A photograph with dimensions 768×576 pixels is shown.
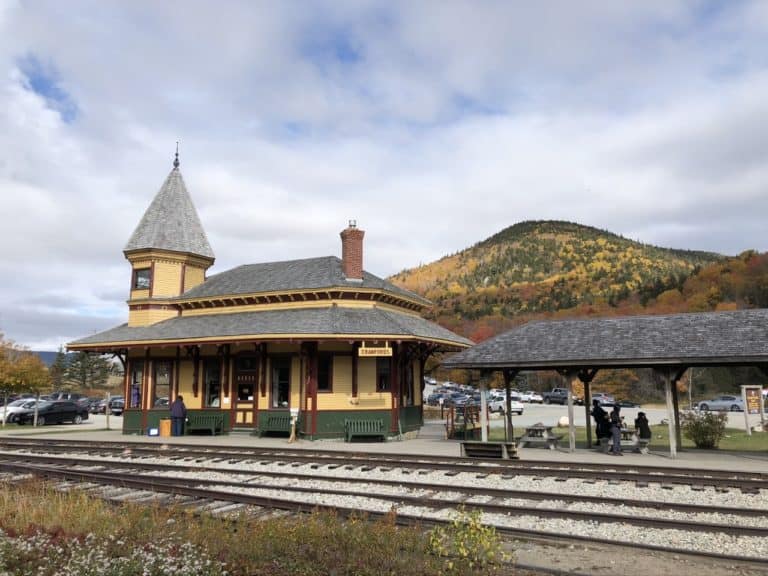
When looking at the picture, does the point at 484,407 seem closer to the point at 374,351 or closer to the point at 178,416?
the point at 374,351

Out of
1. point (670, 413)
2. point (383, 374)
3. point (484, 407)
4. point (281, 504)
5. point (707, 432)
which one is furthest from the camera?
point (383, 374)

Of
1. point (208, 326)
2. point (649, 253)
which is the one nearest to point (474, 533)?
→ point (208, 326)

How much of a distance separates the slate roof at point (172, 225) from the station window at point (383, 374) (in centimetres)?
1182

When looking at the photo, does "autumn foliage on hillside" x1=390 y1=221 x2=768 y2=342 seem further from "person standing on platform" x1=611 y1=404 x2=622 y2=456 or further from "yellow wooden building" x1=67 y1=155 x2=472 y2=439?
"person standing on platform" x1=611 y1=404 x2=622 y2=456

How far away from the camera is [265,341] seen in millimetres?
21016

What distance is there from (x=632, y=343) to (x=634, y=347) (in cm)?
30

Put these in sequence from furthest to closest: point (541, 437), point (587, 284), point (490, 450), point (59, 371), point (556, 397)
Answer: point (587, 284) → point (59, 371) → point (556, 397) → point (541, 437) → point (490, 450)

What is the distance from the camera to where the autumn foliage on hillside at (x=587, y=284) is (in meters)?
80.3

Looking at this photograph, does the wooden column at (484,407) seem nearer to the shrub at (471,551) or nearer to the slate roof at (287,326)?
the slate roof at (287,326)

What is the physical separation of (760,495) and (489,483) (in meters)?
5.04

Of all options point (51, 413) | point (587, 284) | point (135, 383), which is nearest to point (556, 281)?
point (587, 284)

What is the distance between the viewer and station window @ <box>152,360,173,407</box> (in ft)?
84.2

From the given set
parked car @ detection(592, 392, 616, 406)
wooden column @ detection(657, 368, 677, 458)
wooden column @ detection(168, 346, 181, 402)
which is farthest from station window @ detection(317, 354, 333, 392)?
parked car @ detection(592, 392, 616, 406)

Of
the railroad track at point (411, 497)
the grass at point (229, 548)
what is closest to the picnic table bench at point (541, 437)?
the railroad track at point (411, 497)
